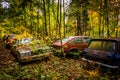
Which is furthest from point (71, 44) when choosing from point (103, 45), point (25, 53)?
point (103, 45)

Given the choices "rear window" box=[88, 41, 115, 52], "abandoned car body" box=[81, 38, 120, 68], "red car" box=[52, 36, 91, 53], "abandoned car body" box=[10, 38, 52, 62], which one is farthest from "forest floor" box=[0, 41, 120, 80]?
"red car" box=[52, 36, 91, 53]

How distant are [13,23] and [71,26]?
62.9 feet

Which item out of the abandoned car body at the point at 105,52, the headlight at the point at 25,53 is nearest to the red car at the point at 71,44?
the headlight at the point at 25,53

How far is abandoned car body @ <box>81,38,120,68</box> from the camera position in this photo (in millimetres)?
7352

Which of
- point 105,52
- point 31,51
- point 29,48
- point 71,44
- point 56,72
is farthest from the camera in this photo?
point 71,44

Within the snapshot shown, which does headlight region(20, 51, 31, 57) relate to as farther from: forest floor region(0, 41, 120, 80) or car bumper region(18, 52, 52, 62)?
forest floor region(0, 41, 120, 80)

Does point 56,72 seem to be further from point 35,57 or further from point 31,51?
point 31,51

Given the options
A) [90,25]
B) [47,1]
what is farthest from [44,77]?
[90,25]

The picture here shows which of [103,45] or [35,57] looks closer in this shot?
[103,45]

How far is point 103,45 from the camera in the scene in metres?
8.02

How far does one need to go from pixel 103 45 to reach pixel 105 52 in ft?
1.30

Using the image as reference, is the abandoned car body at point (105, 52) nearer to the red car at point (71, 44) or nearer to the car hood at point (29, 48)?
the car hood at point (29, 48)

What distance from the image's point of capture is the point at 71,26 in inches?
1141

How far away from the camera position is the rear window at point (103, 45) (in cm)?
764
